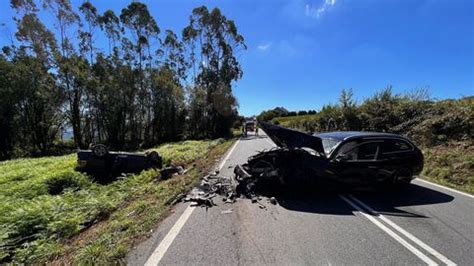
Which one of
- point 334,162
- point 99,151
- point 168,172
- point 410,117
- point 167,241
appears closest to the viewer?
point 167,241

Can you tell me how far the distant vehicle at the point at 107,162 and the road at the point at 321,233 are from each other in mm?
6414

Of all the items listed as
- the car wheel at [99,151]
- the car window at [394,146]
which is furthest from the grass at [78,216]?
the car window at [394,146]

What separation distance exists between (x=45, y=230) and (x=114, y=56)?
34813mm

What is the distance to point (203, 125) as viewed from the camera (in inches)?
1747

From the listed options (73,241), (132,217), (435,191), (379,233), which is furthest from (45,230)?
(435,191)

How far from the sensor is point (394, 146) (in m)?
7.81

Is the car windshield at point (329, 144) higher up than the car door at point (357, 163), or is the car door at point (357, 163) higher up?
the car windshield at point (329, 144)

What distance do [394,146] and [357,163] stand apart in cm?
134

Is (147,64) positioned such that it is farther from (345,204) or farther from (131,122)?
(345,204)

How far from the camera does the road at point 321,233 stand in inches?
161

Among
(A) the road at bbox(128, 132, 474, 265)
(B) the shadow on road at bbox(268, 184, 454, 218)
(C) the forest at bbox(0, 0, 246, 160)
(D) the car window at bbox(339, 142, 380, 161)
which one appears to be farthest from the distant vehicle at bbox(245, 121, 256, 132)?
(A) the road at bbox(128, 132, 474, 265)

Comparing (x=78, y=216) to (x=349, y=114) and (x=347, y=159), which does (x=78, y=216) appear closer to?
(x=347, y=159)

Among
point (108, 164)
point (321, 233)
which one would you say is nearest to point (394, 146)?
point (321, 233)

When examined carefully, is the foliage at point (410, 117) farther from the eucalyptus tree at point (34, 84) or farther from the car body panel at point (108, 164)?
the eucalyptus tree at point (34, 84)
